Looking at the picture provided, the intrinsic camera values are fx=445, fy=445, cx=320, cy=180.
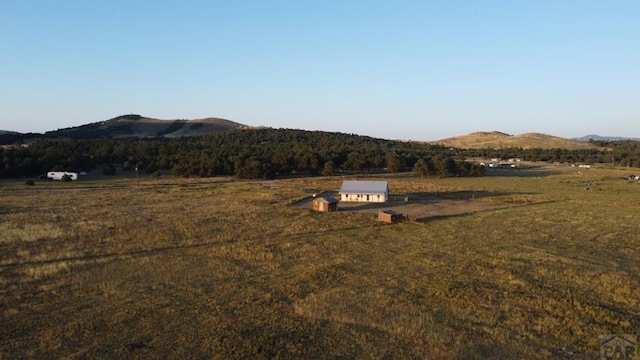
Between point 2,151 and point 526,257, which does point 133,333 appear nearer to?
point 526,257

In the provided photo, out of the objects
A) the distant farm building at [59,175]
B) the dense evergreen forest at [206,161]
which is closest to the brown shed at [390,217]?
the dense evergreen forest at [206,161]

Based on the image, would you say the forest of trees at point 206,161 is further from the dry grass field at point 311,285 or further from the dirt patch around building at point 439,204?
the dry grass field at point 311,285

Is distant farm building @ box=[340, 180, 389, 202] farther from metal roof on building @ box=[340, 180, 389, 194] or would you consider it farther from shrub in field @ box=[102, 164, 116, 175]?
shrub in field @ box=[102, 164, 116, 175]

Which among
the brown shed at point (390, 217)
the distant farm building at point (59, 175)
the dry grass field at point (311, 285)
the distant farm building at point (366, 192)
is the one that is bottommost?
the dry grass field at point (311, 285)

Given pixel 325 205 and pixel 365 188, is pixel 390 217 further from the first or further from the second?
pixel 365 188

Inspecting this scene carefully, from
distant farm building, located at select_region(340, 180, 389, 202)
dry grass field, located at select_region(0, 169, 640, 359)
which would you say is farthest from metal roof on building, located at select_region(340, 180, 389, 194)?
dry grass field, located at select_region(0, 169, 640, 359)

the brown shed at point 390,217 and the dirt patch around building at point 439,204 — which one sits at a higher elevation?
the brown shed at point 390,217
